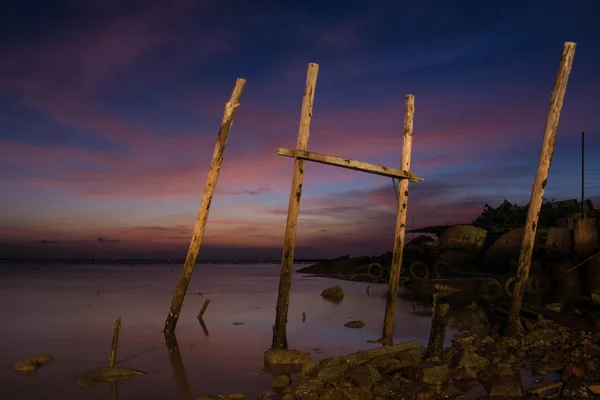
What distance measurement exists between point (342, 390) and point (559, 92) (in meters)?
9.55

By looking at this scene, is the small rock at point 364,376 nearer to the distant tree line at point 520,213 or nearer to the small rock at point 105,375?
the small rock at point 105,375

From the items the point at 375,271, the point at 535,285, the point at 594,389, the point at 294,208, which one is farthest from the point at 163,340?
the point at 375,271

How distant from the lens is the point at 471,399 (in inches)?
320

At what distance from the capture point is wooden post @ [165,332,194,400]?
1021cm

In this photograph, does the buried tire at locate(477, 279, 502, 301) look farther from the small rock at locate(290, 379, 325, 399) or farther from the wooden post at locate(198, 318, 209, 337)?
the small rock at locate(290, 379, 325, 399)

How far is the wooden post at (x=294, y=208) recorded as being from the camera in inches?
439

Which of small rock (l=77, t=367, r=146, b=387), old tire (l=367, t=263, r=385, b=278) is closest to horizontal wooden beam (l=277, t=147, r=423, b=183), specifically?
small rock (l=77, t=367, r=146, b=387)

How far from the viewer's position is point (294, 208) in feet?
36.5

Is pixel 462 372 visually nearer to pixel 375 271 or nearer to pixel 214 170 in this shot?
pixel 214 170

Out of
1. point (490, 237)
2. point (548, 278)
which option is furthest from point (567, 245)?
point (490, 237)

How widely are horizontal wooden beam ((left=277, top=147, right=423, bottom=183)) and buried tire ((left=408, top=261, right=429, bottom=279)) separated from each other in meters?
21.5

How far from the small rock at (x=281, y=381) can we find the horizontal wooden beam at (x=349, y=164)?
4.78 meters

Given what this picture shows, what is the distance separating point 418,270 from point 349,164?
25134 millimetres

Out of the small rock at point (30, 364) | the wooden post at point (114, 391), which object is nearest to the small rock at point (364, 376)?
the wooden post at point (114, 391)
